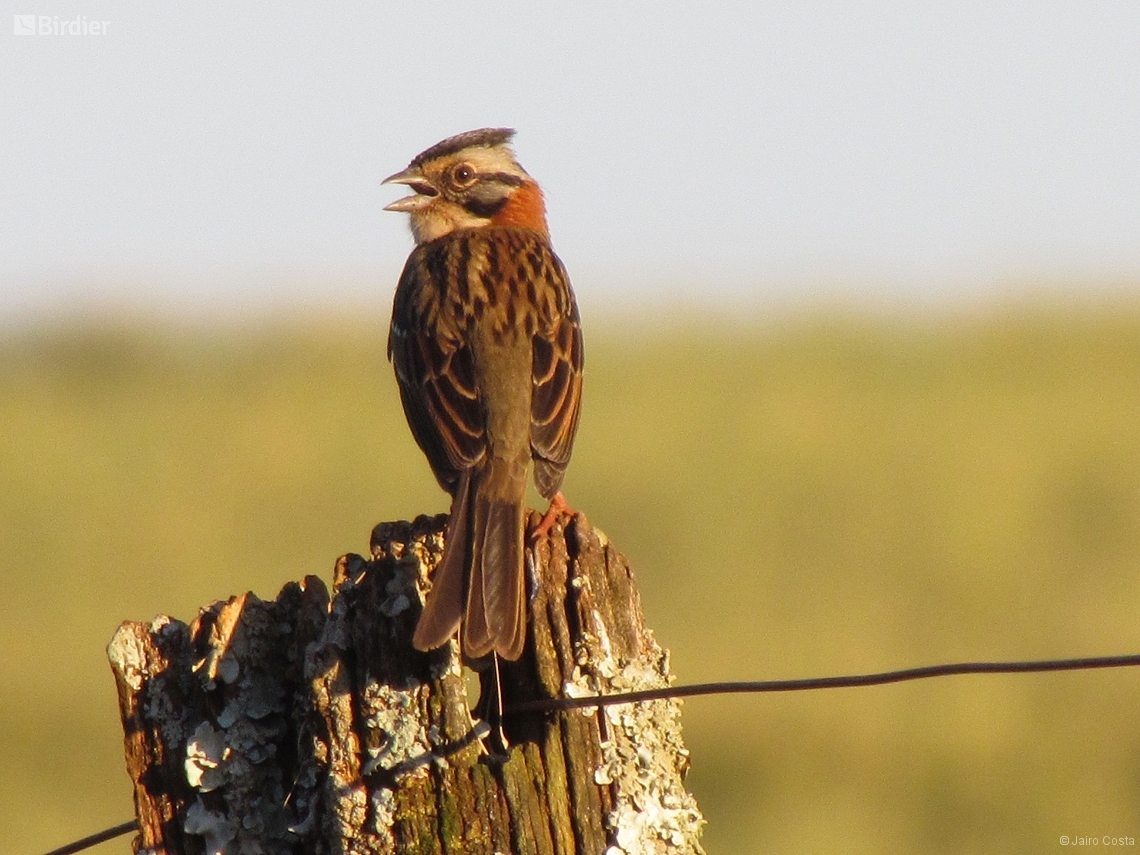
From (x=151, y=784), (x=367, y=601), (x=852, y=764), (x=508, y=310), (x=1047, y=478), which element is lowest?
(x=852, y=764)

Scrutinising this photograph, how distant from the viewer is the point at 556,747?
3500mm

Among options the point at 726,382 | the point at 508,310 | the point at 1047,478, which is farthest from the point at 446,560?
the point at 726,382

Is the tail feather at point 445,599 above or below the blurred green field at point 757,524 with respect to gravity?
above

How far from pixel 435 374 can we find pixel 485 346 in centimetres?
19

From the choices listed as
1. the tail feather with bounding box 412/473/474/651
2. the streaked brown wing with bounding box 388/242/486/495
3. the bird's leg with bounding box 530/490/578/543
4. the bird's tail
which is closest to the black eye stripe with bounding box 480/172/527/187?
the streaked brown wing with bounding box 388/242/486/495

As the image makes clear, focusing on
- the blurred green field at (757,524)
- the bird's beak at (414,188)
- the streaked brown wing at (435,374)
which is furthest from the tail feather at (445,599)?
the blurred green field at (757,524)

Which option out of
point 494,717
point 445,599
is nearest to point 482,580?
point 445,599

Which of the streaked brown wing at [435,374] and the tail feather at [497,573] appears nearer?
the tail feather at [497,573]

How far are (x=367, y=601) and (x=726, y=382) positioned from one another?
12.3m

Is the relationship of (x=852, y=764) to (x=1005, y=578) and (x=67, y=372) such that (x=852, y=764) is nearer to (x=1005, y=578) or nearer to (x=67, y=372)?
(x=1005, y=578)

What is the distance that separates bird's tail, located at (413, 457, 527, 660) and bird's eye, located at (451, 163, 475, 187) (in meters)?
2.34

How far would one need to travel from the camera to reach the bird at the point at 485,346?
4773mm

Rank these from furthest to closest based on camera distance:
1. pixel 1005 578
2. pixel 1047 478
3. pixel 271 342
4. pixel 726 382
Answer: pixel 271 342 → pixel 726 382 → pixel 1047 478 → pixel 1005 578

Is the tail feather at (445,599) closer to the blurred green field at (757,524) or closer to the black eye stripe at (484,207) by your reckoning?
the black eye stripe at (484,207)
